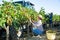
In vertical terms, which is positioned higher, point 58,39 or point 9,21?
point 9,21

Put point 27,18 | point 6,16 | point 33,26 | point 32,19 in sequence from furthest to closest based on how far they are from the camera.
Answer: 1. point 33,26
2. point 32,19
3. point 27,18
4. point 6,16

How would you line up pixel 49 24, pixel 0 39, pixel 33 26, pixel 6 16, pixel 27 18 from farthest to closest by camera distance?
pixel 49 24, pixel 33 26, pixel 27 18, pixel 0 39, pixel 6 16

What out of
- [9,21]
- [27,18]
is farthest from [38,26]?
[9,21]

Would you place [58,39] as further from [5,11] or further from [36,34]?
[5,11]

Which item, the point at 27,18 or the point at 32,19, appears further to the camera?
the point at 32,19

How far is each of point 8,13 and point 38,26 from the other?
19.8ft

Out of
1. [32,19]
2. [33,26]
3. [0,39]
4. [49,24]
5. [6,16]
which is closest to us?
[6,16]

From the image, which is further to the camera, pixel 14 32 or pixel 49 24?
pixel 49 24

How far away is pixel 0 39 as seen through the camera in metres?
9.30

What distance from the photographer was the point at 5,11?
730 centimetres

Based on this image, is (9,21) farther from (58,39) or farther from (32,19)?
(58,39)

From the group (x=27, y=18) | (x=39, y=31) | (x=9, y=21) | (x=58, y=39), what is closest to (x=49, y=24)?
(x=39, y=31)

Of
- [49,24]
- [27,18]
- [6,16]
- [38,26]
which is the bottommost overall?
[49,24]

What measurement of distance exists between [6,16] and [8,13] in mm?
199
